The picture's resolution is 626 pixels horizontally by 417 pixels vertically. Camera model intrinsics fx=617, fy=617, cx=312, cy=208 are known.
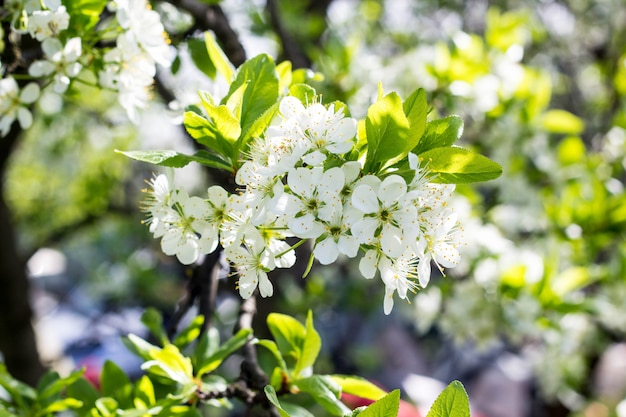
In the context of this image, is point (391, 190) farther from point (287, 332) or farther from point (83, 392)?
point (83, 392)

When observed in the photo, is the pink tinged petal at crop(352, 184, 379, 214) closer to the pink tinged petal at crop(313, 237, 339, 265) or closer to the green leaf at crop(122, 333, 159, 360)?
the pink tinged petal at crop(313, 237, 339, 265)

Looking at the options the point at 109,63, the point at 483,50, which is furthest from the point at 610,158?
the point at 109,63

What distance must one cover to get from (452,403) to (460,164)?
0.83ft

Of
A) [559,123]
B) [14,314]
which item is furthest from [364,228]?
[14,314]

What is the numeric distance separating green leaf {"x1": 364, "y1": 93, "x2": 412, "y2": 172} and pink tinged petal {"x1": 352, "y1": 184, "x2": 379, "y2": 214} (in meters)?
0.05

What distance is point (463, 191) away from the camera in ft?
6.40

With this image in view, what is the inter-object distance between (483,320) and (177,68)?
1.10 meters

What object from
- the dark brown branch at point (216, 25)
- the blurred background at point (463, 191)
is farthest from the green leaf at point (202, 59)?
the dark brown branch at point (216, 25)

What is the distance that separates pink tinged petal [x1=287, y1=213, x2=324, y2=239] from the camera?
636 mm

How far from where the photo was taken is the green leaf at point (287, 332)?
0.87 m

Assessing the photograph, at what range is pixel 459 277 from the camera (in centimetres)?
188

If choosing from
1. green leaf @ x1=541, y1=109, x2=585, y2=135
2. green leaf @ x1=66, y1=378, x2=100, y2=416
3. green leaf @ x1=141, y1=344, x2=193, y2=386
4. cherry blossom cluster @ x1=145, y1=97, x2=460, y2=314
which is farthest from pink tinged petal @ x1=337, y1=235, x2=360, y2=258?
green leaf @ x1=541, y1=109, x2=585, y2=135

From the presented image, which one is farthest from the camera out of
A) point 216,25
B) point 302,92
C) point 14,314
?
point 14,314

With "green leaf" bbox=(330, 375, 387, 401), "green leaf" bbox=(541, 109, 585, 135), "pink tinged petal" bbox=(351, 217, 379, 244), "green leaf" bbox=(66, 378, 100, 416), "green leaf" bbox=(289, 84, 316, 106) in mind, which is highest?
"green leaf" bbox=(289, 84, 316, 106)
